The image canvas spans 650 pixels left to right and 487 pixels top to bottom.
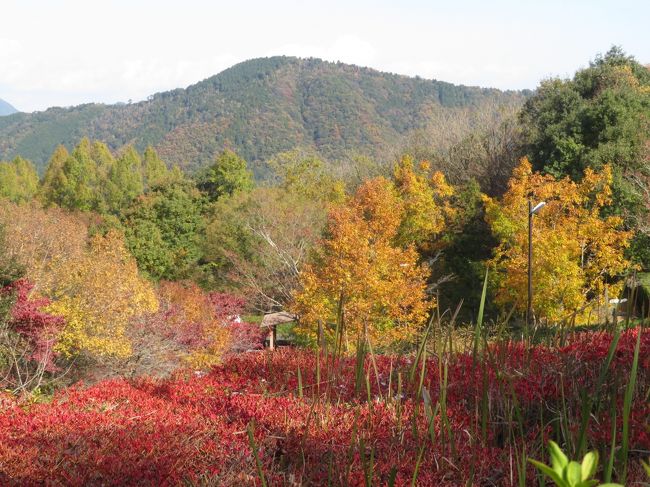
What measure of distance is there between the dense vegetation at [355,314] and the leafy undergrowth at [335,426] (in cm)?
2

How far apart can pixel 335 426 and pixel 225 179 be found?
3894cm

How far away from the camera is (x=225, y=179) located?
136 ft

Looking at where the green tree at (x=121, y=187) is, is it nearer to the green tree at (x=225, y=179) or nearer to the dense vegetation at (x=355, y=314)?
the dense vegetation at (x=355, y=314)

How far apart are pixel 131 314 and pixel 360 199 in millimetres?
11657

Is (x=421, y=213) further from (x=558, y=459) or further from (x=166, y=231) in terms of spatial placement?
A: (x=558, y=459)

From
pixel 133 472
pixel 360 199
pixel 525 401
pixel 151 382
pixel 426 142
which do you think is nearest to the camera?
pixel 133 472

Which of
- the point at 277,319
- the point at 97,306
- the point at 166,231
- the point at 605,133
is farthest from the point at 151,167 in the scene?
the point at 97,306

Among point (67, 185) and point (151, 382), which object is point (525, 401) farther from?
point (67, 185)

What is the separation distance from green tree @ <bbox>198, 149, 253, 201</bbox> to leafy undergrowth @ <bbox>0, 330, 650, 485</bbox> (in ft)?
123

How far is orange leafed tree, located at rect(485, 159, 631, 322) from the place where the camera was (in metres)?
16.9

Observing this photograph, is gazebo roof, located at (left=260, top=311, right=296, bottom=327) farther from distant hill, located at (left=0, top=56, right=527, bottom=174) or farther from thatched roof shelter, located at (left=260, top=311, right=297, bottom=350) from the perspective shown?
distant hill, located at (left=0, top=56, right=527, bottom=174)

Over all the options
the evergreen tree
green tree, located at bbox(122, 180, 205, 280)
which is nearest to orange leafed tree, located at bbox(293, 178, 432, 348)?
green tree, located at bbox(122, 180, 205, 280)

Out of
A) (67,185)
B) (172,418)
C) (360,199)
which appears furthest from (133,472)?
(67,185)

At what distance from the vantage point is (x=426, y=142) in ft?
137
